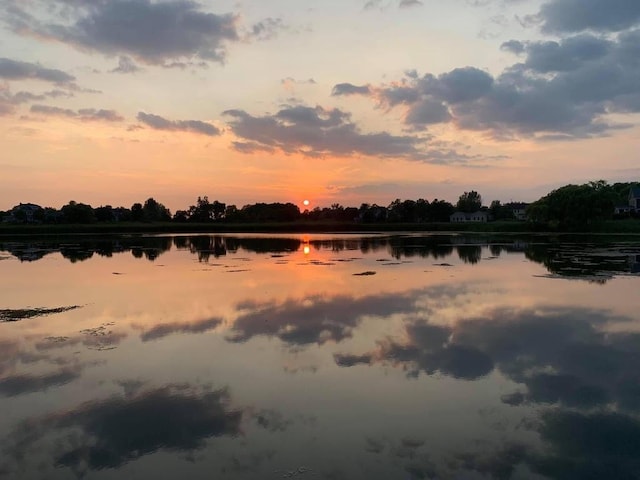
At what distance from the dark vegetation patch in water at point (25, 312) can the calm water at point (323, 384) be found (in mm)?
109

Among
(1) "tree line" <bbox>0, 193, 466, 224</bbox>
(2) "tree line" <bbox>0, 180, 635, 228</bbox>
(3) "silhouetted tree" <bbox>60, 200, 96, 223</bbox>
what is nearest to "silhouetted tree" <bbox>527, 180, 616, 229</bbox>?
(2) "tree line" <bbox>0, 180, 635, 228</bbox>

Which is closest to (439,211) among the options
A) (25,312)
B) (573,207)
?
A: (573,207)

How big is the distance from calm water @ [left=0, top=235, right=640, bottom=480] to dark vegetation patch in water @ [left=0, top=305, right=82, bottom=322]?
11 cm

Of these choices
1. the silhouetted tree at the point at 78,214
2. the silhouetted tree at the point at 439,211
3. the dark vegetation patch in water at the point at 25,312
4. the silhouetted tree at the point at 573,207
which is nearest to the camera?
the dark vegetation patch in water at the point at 25,312

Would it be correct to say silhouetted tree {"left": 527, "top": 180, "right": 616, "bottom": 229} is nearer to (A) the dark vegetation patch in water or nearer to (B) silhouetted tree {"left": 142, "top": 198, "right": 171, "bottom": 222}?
(A) the dark vegetation patch in water

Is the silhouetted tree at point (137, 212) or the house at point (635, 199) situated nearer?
the house at point (635, 199)

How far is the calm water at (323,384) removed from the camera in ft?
24.0

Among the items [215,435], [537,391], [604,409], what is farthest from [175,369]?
[604,409]

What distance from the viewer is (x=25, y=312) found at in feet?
58.9

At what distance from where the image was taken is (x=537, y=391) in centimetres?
979

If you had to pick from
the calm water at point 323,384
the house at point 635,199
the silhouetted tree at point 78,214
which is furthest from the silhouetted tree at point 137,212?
the calm water at point 323,384

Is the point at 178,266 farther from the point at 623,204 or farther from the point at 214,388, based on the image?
the point at 623,204

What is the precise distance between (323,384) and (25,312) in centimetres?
1296

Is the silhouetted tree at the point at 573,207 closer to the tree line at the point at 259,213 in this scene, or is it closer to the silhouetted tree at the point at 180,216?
the tree line at the point at 259,213
